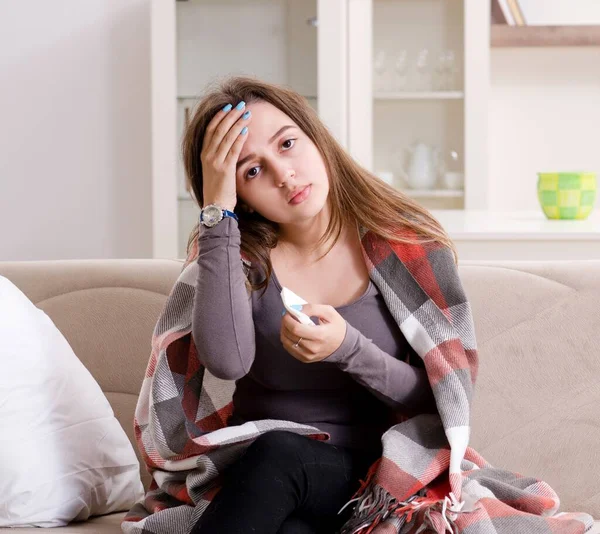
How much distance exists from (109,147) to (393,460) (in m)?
2.81

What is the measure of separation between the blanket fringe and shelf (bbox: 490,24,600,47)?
2934mm

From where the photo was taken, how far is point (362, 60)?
137 inches

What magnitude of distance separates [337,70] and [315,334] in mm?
2198

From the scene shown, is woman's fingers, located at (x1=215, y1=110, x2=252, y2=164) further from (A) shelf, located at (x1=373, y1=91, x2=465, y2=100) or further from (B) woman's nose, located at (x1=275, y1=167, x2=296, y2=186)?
(A) shelf, located at (x1=373, y1=91, x2=465, y2=100)

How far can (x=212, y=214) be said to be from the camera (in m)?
1.36

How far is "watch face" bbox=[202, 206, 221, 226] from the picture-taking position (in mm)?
1357

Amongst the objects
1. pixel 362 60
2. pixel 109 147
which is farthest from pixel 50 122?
pixel 362 60

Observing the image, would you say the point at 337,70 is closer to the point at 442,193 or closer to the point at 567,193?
the point at 442,193

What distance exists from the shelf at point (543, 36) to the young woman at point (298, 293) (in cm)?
257

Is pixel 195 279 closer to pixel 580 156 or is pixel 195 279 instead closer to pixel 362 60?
pixel 362 60

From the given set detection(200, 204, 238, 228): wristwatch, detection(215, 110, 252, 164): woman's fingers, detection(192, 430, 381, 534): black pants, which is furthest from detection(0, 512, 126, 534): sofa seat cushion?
detection(215, 110, 252, 164): woman's fingers

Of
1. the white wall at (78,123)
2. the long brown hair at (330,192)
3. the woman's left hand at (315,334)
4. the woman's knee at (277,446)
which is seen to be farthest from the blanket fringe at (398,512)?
the white wall at (78,123)

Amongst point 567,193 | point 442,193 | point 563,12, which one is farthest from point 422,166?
point 563,12

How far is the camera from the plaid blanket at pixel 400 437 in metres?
1.27
